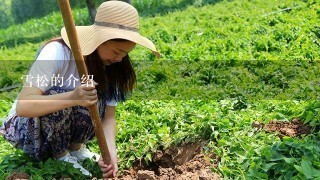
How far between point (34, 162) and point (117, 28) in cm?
115

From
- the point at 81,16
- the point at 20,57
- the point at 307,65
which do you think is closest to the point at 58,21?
the point at 81,16

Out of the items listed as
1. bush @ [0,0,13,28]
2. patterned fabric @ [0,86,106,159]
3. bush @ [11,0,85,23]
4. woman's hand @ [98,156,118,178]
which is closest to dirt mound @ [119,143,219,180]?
woman's hand @ [98,156,118,178]

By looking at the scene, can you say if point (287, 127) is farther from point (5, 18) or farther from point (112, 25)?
point (5, 18)

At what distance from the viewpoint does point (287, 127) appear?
3.76 metres

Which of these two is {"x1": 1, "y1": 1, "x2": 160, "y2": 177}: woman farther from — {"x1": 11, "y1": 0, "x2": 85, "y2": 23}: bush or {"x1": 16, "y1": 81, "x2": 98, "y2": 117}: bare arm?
{"x1": 11, "y1": 0, "x2": 85, "y2": 23}: bush

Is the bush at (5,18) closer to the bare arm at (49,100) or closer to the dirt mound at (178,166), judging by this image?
the dirt mound at (178,166)

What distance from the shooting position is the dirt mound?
3.40 m

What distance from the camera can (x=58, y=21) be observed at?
15.0 m

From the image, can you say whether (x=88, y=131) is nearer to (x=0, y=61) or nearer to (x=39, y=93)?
(x=39, y=93)

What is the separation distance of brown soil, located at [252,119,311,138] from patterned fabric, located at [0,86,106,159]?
1109 millimetres

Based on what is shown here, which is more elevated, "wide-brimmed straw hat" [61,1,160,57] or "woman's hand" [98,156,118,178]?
"wide-brimmed straw hat" [61,1,160,57]

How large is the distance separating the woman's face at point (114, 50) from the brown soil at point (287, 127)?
117 centimetres

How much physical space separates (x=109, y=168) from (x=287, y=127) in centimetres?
123

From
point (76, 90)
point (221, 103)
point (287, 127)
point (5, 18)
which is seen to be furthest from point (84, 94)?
point (5, 18)
